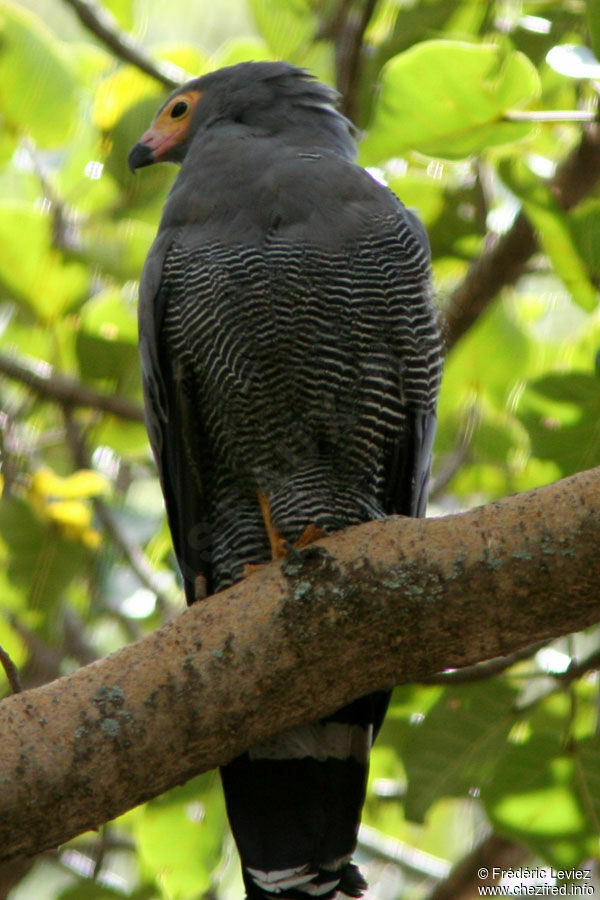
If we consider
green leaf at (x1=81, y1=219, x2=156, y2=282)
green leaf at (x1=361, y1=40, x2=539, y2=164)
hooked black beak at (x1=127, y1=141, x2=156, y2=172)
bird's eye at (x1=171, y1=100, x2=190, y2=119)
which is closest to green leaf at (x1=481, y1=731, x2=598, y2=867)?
green leaf at (x1=361, y1=40, x2=539, y2=164)

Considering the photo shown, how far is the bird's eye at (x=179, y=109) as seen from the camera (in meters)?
4.69

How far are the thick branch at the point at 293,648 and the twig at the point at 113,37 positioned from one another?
2806 millimetres

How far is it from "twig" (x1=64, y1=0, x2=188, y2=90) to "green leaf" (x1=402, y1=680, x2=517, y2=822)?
2883 mm

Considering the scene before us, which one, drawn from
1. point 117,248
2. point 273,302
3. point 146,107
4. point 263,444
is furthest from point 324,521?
point 146,107

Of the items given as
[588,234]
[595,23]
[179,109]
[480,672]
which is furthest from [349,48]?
[480,672]

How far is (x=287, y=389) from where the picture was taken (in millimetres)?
3768

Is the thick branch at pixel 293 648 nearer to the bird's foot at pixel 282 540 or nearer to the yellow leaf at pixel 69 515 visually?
the bird's foot at pixel 282 540

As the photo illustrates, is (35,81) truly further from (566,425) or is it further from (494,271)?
(566,425)

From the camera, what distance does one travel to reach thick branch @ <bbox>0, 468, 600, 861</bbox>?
2.65m

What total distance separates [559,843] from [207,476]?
167cm

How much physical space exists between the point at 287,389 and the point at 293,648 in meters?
1.12

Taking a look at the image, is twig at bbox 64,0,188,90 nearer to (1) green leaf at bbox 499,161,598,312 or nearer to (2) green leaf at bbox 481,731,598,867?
(1) green leaf at bbox 499,161,598,312

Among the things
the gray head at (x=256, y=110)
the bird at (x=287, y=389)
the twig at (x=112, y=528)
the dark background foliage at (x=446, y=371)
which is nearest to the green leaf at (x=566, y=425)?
the dark background foliage at (x=446, y=371)

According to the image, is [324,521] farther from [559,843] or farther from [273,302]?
[559,843]
